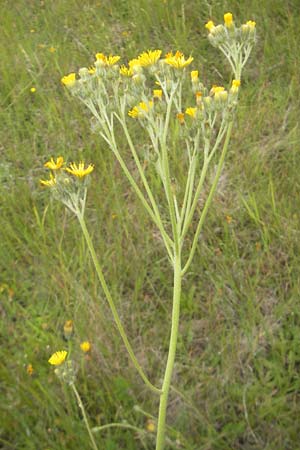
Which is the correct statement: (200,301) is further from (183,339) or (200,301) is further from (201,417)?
(201,417)

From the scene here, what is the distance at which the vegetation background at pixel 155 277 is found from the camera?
2.08m

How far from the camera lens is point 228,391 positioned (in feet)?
7.02

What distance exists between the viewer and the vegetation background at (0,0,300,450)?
208cm

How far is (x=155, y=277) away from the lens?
8.28ft

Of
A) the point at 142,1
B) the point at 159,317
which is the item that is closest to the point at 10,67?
the point at 142,1

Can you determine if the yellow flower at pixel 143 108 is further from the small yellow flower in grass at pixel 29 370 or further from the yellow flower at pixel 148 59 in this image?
the small yellow flower in grass at pixel 29 370

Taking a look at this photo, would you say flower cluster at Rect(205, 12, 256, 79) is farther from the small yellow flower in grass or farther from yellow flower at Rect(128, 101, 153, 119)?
the small yellow flower in grass

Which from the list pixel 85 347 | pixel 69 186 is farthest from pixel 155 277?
pixel 69 186

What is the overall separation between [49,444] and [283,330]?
3.34 feet

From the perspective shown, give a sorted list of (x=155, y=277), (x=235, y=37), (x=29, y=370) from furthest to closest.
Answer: (x=155, y=277), (x=29, y=370), (x=235, y=37)

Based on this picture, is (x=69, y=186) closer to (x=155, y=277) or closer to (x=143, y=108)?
(x=143, y=108)

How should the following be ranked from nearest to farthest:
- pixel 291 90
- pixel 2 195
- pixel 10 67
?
pixel 2 195 < pixel 291 90 < pixel 10 67

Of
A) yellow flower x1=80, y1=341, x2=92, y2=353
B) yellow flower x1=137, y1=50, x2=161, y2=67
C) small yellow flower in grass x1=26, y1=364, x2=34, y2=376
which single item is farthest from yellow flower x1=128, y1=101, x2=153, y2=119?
small yellow flower in grass x1=26, y1=364, x2=34, y2=376

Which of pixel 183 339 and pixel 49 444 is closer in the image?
pixel 49 444
